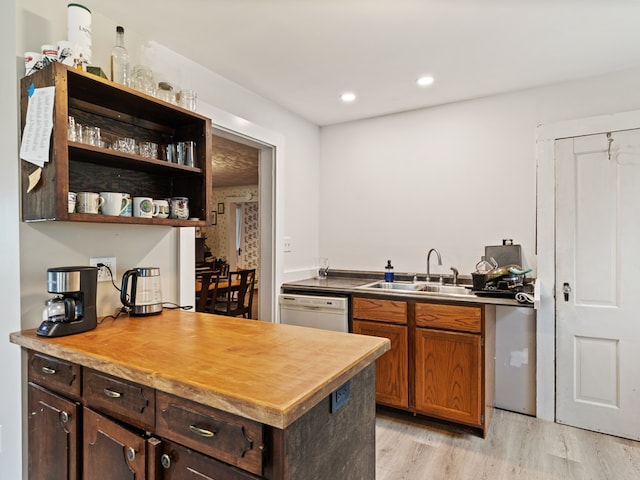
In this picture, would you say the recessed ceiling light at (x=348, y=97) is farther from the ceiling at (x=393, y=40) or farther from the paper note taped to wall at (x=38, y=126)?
the paper note taped to wall at (x=38, y=126)

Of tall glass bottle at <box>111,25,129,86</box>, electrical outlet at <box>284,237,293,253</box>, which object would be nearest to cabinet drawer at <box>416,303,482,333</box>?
electrical outlet at <box>284,237,293,253</box>

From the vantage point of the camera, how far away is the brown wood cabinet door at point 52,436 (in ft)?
4.12

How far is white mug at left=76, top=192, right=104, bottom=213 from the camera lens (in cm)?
143

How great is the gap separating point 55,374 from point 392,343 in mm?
1924

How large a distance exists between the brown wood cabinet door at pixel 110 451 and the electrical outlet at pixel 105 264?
26.1 inches

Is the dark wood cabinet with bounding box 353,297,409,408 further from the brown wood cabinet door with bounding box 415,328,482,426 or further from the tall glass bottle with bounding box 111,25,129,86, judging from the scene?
the tall glass bottle with bounding box 111,25,129,86

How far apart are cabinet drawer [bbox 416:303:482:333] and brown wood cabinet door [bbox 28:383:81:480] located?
6.34 ft

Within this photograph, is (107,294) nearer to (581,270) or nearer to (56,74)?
(56,74)

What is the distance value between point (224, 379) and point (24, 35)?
1.60 m

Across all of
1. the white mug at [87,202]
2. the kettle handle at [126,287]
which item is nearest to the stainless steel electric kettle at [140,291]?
the kettle handle at [126,287]

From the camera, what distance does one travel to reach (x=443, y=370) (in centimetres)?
235

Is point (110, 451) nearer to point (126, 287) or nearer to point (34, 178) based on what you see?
point (126, 287)

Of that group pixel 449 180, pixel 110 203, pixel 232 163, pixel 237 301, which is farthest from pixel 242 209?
pixel 110 203

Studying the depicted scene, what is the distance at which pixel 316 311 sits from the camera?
2.77 metres
